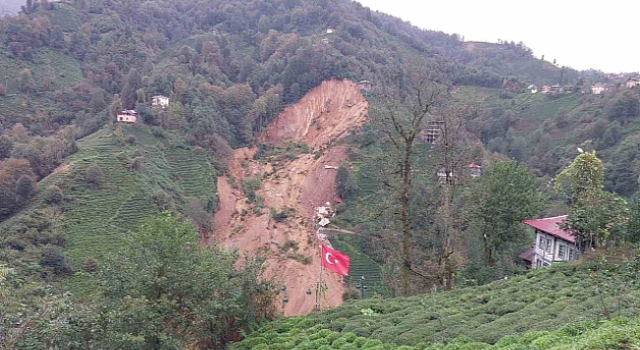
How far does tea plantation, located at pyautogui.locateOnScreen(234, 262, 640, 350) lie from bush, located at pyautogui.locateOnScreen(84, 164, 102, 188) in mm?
26730

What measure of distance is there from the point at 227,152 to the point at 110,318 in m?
40.9

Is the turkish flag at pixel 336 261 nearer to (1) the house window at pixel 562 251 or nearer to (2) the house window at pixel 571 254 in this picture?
(2) the house window at pixel 571 254

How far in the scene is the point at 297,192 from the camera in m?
45.4

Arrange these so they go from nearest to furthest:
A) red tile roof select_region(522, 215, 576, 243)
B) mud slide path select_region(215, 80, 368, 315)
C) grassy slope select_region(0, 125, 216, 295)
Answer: red tile roof select_region(522, 215, 576, 243), grassy slope select_region(0, 125, 216, 295), mud slide path select_region(215, 80, 368, 315)

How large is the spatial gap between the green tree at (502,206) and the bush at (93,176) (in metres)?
27.7

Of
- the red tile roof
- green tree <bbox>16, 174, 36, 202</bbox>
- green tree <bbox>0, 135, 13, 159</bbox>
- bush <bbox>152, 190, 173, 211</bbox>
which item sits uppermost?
green tree <bbox>0, 135, 13, 159</bbox>

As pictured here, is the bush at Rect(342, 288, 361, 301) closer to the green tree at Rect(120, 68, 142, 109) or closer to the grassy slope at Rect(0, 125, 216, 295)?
the grassy slope at Rect(0, 125, 216, 295)

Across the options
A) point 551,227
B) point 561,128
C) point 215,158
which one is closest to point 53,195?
point 215,158

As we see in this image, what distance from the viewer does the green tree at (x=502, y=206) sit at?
1952cm

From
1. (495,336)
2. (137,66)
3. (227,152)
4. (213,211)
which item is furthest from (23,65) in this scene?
(495,336)

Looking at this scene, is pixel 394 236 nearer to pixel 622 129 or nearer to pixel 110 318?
pixel 110 318

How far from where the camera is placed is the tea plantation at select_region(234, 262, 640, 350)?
315 inches

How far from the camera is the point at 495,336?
9180mm

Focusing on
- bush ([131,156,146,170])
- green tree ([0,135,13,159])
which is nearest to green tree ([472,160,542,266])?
bush ([131,156,146,170])
